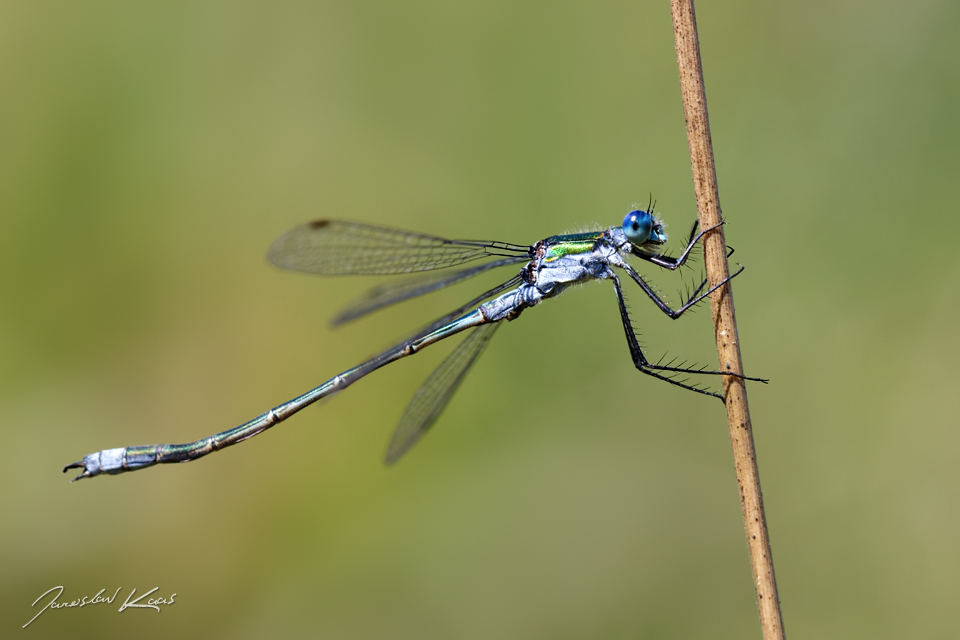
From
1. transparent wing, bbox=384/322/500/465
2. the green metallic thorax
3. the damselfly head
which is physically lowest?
transparent wing, bbox=384/322/500/465

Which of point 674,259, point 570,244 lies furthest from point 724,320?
point 570,244

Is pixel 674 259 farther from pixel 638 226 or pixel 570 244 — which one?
pixel 570 244

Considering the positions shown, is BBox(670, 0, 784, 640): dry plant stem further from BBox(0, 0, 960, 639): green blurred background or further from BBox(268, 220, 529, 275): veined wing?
BBox(0, 0, 960, 639): green blurred background

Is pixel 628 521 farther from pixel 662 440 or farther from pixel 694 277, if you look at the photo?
pixel 694 277

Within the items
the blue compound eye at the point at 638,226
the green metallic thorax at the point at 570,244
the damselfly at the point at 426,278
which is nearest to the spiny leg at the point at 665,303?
the damselfly at the point at 426,278
